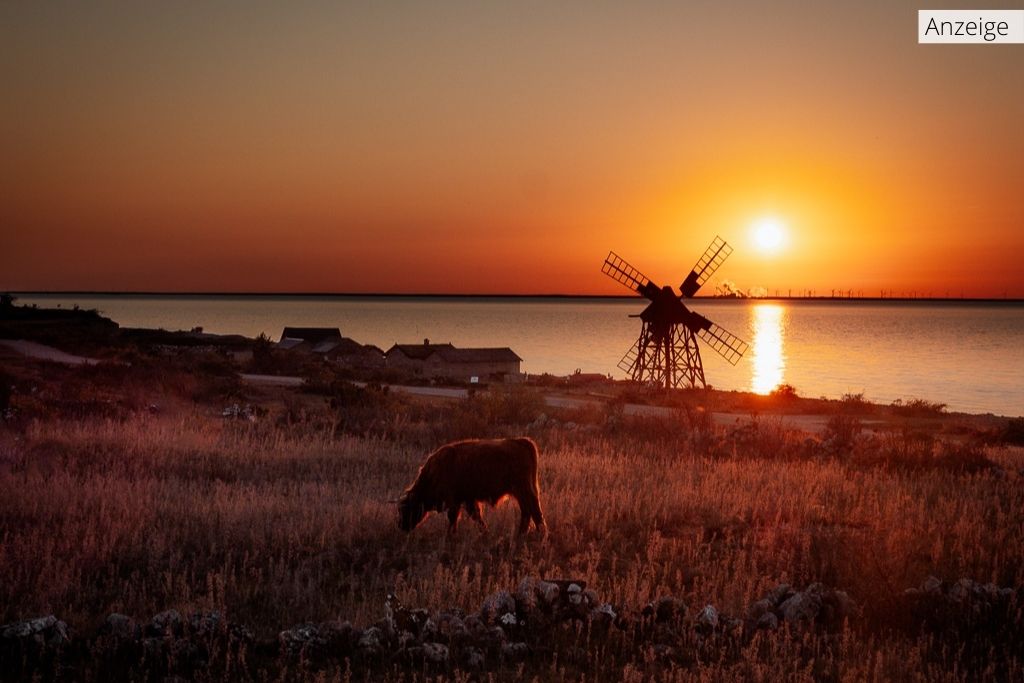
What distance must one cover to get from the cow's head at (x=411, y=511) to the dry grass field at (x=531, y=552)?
18 cm

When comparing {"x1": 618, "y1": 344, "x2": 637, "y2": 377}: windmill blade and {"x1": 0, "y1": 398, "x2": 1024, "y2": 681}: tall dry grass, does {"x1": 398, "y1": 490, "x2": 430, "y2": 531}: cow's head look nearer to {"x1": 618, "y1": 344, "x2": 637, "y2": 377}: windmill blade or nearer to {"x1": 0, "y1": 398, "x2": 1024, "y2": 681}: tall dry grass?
{"x1": 0, "y1": 398, "x2": 1024, "y2": 681}: tall dry grass

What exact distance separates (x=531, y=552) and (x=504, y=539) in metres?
0.72

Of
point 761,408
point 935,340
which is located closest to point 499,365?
point 761,408

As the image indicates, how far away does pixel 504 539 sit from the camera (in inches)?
434

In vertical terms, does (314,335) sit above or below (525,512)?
Answer: above

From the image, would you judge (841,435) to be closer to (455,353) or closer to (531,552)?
(531,552)

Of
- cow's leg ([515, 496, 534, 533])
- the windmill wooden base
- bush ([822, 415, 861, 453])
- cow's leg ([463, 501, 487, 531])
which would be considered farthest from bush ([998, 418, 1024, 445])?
the windmill wooden base

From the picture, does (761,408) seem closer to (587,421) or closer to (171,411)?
(587,421)

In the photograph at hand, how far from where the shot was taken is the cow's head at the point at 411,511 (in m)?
11.1

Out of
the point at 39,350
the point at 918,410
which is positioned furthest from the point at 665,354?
the point at 39,350

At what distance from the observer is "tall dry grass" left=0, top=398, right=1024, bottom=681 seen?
8234 mm

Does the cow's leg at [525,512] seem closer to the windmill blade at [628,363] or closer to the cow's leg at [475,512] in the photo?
the cow's leg at [475,512]

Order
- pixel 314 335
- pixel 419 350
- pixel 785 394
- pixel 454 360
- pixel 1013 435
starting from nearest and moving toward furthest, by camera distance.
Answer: pixel 1013 435, pixel 785 394, pixel 454 360, pixel 419 350, pixel 314 335

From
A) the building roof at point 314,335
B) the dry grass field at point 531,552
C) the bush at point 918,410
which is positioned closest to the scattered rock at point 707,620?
the dry grass field at point 531,552
